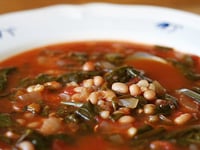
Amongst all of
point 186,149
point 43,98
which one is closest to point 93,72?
point 43,98

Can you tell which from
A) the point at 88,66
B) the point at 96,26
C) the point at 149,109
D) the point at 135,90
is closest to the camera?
the point at 149,109

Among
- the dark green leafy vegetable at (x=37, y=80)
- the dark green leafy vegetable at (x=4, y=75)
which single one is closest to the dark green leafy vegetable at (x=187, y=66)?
the dark green leafy vegetable at (x=37, y=80)

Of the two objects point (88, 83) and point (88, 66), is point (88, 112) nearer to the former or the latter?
point (88, 83)

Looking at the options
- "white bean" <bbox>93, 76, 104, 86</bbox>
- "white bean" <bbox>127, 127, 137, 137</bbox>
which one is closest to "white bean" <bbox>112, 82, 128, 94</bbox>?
"white bean" <bbox>93, 76, 104, 86</bbox>

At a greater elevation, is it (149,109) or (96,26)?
(96,26)

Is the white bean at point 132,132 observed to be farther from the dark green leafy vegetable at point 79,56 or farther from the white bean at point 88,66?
the dark green leafy vegetable at point 79,56

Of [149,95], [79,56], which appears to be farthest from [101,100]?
[79,56]

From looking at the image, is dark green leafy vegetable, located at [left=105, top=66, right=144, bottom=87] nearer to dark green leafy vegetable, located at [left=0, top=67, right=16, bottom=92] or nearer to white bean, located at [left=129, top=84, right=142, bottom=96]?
white bean, located at [left=129, top=84, right=142, bottom=96]
